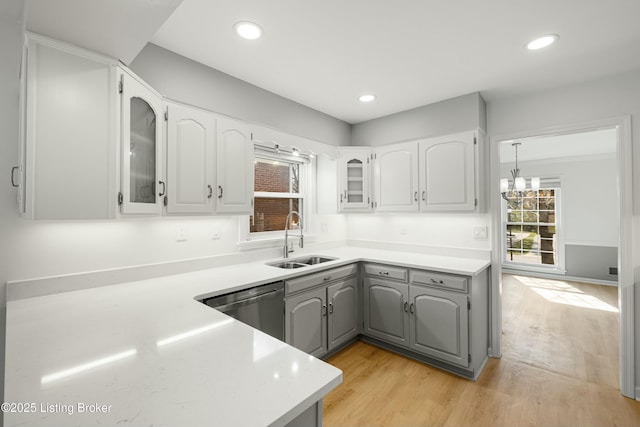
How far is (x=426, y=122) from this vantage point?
9.67 ft

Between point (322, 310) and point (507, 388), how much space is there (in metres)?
1.55

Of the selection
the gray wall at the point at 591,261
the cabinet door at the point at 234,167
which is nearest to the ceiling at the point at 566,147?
the gray wall at the point at 591,261

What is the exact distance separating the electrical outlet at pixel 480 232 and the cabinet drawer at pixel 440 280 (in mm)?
685

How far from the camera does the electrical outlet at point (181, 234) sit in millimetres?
2154

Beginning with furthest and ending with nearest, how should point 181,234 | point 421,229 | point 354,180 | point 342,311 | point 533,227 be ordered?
point 533,227
point 354,180
point 421,229
point 342,311
point 181,234

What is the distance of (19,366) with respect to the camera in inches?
34.9

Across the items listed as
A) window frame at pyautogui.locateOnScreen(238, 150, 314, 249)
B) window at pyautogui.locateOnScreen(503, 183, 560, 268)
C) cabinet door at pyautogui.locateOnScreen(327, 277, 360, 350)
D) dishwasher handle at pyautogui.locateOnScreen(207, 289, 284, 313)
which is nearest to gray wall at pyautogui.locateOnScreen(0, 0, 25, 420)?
dishwasher handle at pyautogui.locateOnScreen(207, 289, 284, 313)

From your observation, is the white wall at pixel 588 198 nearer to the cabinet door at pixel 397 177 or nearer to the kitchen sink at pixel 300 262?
the cabinet door at pixel 397 177

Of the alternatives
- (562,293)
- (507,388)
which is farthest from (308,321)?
(562,293)

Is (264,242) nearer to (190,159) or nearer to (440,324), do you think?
(190,159)

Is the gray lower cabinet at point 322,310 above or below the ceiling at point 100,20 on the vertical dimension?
below

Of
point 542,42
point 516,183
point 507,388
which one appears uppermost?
point 542,42

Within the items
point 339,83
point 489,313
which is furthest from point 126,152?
point 489,313

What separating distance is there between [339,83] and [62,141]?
1.94 m
